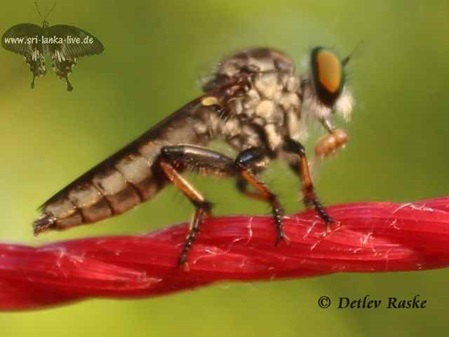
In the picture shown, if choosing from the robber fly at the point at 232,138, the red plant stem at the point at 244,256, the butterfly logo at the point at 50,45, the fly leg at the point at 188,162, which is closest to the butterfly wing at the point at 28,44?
the butterfly logo at the point at 50,45

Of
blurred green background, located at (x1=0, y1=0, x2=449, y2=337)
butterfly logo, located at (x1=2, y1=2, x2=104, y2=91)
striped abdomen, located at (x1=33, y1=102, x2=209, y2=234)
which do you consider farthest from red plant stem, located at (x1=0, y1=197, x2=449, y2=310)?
butterfly logo, located at (x1=2, y1=2, x2=104, y2=91)

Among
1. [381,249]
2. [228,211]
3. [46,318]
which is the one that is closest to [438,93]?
[228,211]

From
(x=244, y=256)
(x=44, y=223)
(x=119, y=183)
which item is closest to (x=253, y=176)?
(x=119, y=183)

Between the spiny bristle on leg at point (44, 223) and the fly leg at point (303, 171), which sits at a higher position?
the fly leg at point (303, 171)

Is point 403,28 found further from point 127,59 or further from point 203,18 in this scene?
point 127,59

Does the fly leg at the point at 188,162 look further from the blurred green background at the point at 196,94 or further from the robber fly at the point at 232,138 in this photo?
the blurred green background at the point at 196,94

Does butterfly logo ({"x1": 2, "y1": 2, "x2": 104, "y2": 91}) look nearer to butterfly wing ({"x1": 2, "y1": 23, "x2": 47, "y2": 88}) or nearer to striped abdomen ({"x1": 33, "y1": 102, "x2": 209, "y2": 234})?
butterfly wing ({"x1": 2, "y1": 23, "x2": 47, "y2": 88})
